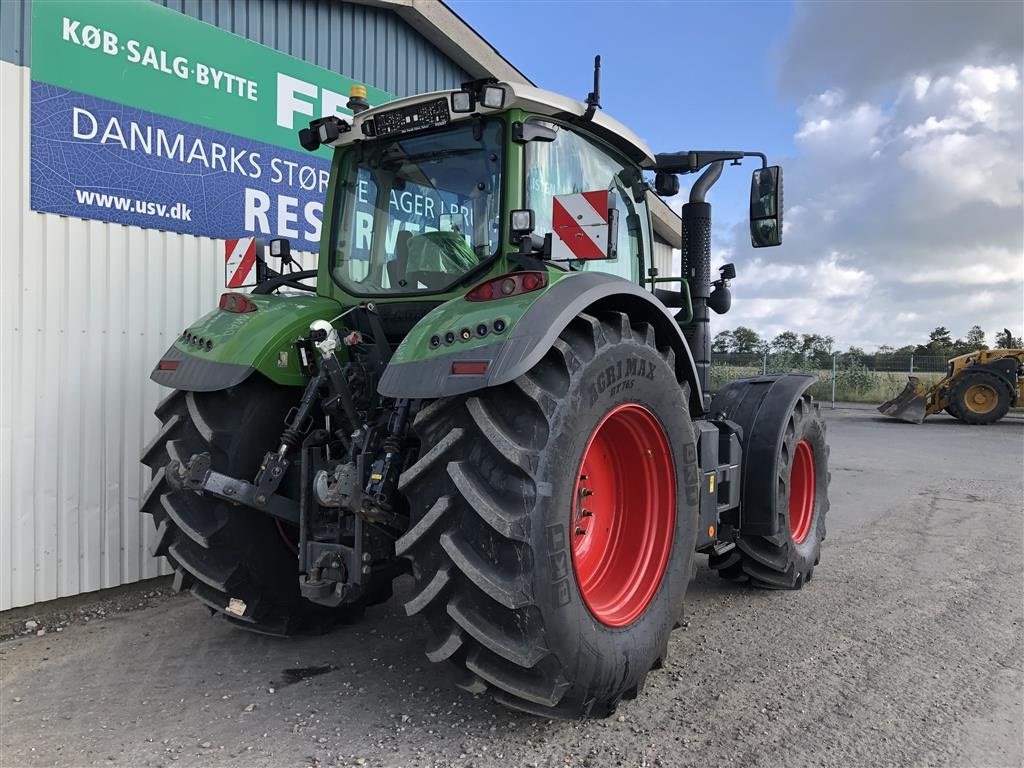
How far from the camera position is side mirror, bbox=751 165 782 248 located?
3.91 m

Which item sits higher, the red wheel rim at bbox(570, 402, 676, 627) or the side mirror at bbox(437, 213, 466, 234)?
the side mirror at bbox(437, 213, 466, 234)

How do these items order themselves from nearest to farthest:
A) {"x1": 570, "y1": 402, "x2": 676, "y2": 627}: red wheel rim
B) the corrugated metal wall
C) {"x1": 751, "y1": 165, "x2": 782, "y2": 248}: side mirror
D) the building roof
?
{"x1": 570, "y1": 402, "x2": 676, "y2": 627}: red wheel rim → {"x1": 751, "y1": 165, "x2": 782, "y2": 248}: side mirror → the corrugated metal wall → the building roof

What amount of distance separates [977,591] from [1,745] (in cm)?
527

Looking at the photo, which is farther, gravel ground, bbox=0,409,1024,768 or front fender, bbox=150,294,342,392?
front fender, bbox=150,294,342,392

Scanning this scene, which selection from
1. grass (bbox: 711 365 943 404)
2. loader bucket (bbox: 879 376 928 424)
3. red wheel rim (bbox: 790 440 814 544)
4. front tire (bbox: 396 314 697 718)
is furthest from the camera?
grass (bbox: 711 365 943 404)

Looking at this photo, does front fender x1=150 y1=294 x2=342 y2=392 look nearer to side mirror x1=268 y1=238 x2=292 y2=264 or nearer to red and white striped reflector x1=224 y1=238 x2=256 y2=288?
side mirror x1=268 y1=238 x2=292 y2=264

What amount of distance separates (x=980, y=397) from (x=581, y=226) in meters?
17.4

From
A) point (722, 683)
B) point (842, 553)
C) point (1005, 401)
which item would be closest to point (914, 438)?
point (1005, 401)

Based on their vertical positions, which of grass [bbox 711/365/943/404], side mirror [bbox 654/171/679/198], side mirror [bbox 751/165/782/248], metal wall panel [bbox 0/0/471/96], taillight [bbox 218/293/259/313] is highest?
metal wall panel [bbox 0/0/471/96]

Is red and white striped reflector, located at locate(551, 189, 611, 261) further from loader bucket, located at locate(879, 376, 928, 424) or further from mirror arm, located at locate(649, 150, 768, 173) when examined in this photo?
loader bucket, located at locate(879, 376, 928, 424)

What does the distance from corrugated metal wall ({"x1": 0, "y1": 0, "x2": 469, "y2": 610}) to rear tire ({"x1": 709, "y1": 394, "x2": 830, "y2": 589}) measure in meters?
3.80

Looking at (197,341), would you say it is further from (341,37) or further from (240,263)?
(341,37)

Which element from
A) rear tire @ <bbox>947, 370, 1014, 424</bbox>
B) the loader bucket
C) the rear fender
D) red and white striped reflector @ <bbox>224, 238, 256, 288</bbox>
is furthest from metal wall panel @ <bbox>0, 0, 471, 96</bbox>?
rear tire @ <bbox>947, 370, 1014, 424</bbox>

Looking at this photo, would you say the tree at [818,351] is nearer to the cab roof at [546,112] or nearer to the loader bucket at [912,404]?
the loader bucket at [912,404]
